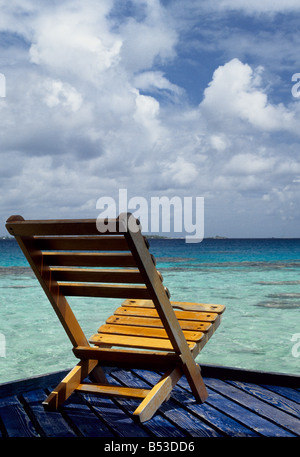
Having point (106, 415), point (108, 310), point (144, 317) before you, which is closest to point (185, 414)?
point (106, 415)

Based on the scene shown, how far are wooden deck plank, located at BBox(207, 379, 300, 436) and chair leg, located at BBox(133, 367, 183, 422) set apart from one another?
51 cm

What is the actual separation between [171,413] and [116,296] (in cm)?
81

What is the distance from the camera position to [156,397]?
2717 mm

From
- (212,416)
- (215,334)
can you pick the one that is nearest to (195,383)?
(212,416)

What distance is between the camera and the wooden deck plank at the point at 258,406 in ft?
8.84

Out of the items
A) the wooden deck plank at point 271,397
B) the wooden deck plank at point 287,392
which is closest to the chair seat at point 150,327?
the wooden deck plank at point 271,397

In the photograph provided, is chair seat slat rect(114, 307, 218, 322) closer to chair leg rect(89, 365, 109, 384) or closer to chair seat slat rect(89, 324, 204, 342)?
chair seat slat rect(89, 324, 204, 342)

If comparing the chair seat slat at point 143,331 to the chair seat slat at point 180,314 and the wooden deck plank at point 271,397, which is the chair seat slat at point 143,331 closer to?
the chair seat slat at point 180,314

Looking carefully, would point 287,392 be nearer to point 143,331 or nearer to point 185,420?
point 185,420

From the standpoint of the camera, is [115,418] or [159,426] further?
[115,418]

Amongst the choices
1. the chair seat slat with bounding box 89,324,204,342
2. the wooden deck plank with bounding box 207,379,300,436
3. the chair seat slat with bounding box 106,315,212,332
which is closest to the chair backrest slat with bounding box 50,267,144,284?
the chair seat slat with bounding box 89,324,204,342

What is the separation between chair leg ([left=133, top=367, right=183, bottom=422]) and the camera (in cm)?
260
